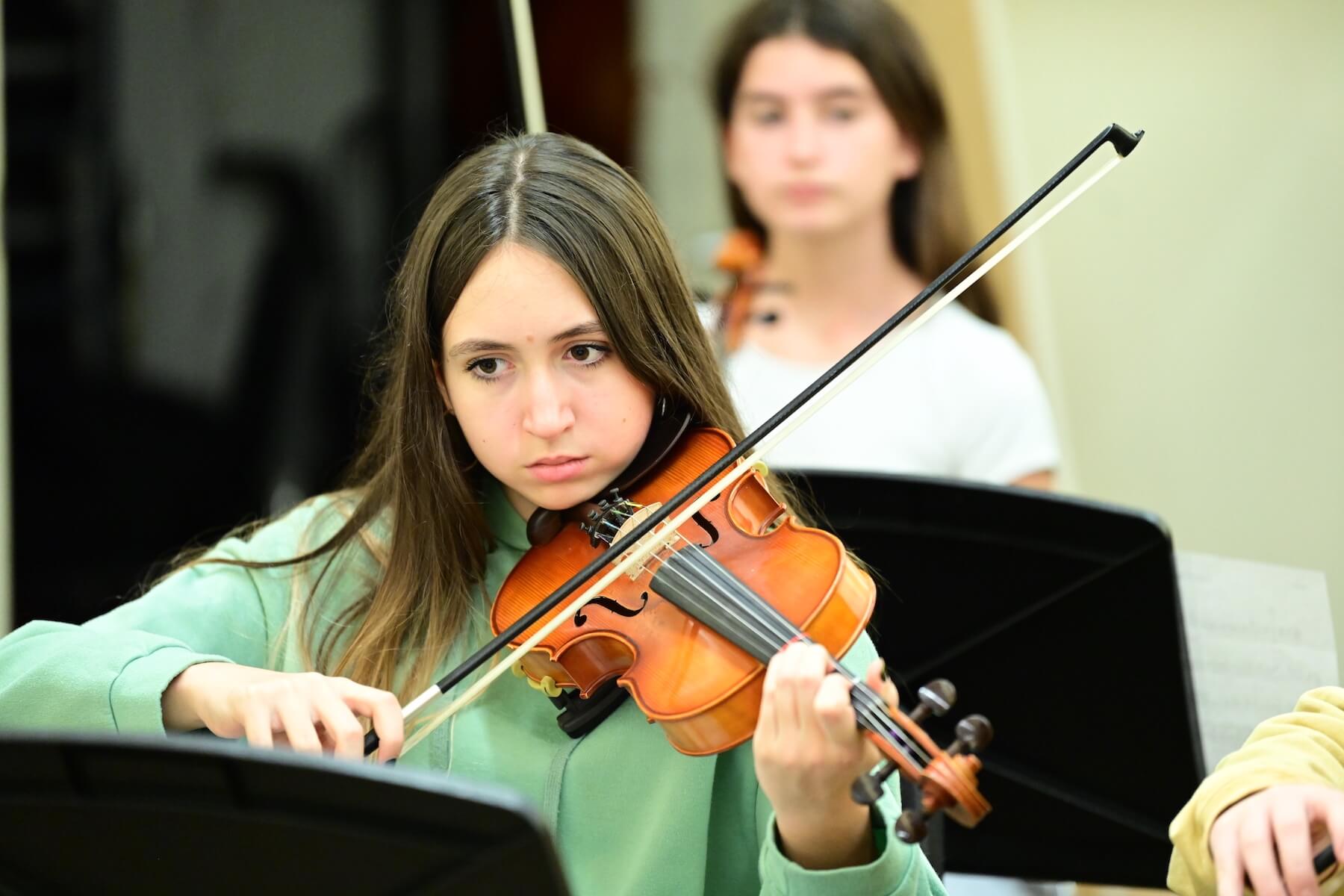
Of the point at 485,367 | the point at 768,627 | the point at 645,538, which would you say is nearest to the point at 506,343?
the point at 485,367

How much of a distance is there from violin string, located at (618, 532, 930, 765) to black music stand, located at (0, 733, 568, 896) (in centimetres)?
22

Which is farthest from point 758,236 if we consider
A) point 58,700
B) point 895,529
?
point 58,700

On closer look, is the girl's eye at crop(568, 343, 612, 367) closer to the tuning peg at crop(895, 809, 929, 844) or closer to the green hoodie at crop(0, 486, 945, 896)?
the green hoodie at crop(0, 486, 945, 896)

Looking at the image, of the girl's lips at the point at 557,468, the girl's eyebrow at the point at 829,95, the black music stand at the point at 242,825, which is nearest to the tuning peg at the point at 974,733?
the black music stand at the point at 242,825

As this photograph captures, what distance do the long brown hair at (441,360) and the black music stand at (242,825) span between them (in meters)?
0.34

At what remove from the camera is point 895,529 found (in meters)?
1.25

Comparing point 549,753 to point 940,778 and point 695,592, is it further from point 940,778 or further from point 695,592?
point 940,778

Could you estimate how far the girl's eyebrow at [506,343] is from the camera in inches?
40.8

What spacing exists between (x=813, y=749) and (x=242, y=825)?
295mm

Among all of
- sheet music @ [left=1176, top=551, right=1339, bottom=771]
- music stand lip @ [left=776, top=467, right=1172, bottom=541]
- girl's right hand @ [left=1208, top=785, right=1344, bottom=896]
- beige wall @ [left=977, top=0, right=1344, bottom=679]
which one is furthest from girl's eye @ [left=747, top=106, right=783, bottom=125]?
girl's right hand @ [left=1208, top=785, right=1344, bottom=896]

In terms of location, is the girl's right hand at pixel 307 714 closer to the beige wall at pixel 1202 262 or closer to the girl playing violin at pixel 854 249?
the girl playing violin at pixel 854 249

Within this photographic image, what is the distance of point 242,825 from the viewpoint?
2.39 feet

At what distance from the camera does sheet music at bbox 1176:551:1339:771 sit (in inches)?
43.1

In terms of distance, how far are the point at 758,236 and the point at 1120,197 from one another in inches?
31.7
